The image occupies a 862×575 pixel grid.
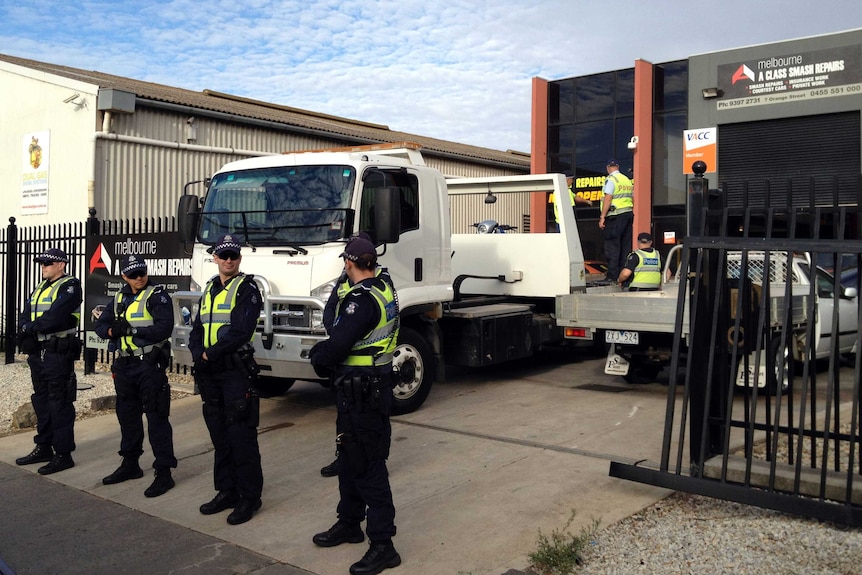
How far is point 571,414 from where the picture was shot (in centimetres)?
812

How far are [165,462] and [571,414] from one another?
4029mm

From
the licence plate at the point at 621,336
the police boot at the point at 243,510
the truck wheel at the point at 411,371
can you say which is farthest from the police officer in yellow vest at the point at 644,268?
the police boot at the point at 243,510

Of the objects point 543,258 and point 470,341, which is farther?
point 543,258

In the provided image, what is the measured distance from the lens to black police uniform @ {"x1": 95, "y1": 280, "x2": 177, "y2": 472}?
5859 millimetres

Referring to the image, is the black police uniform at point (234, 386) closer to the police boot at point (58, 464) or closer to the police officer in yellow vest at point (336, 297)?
the police officer in yellow vest at point (336, 297)

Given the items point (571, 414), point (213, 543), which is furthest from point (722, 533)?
point (571, 414)

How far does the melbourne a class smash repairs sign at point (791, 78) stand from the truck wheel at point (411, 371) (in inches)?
662

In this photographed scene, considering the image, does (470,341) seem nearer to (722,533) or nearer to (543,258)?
(543,258)

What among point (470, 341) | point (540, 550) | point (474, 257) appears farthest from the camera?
point (474, 257)

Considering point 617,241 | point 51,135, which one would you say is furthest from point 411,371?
point 51,135

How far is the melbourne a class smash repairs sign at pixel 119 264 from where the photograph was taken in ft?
33.5

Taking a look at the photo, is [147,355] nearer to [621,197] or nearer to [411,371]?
[411,371]

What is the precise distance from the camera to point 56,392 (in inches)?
258

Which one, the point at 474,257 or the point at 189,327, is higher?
the point at 474,257
